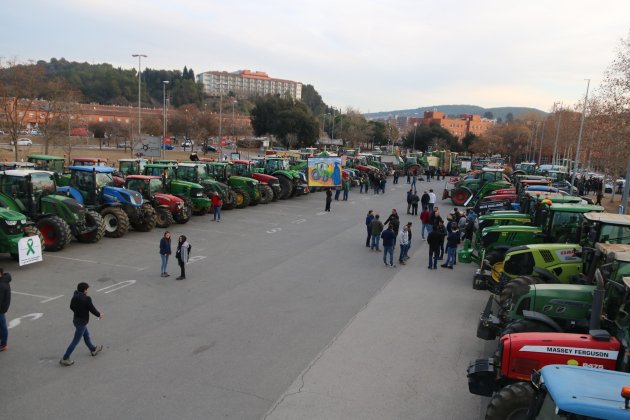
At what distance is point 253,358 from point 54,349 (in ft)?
10.6

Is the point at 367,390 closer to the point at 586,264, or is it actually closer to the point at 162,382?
the point at 162,382

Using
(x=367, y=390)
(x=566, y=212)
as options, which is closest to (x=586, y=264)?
(x=566, y=212)

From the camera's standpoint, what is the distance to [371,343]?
28.3 ft

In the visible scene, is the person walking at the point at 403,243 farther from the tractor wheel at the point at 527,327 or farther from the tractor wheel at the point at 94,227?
the tractor wheel at the point at 94,227

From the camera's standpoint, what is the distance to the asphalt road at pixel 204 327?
6.58 metres

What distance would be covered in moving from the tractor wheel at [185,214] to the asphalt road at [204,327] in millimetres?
2345

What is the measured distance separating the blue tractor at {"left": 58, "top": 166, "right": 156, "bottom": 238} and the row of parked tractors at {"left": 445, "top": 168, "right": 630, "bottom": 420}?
11330 millimetres

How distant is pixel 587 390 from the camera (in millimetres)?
4152

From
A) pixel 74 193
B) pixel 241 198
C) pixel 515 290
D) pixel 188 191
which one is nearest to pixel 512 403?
pixel 515 290

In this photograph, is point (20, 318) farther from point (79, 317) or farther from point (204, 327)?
point (204, 327)

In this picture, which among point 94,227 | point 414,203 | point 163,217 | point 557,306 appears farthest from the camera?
point 414,203

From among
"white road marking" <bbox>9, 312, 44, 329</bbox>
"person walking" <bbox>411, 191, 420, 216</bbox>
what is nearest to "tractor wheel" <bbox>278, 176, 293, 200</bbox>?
"person walking" <bbox>411, 191, 420, 216</bbox>

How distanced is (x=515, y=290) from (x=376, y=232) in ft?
25.1

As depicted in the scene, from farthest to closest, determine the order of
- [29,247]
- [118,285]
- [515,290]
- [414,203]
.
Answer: [414,203], [29,247], [118,285], [515,290]
